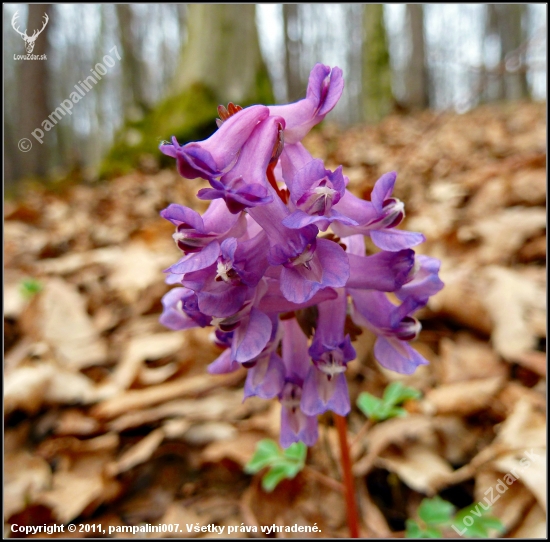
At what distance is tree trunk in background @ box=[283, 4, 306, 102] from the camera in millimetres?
20125

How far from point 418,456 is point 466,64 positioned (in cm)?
259

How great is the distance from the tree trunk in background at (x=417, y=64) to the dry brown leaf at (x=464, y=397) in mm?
13792

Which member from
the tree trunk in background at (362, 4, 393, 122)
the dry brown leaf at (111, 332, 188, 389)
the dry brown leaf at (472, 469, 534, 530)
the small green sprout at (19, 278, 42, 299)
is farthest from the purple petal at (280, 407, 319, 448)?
the tree trunk in background at (362, 4, 393, 122)

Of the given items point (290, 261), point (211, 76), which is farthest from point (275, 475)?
point (211, 76)

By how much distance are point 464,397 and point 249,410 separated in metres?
1.16

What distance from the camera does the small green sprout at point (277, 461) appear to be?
186 centimetres

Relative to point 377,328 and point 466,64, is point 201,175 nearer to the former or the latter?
point 377,328

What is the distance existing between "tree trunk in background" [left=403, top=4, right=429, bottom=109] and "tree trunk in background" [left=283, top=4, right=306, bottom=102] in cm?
562

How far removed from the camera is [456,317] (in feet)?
9.20

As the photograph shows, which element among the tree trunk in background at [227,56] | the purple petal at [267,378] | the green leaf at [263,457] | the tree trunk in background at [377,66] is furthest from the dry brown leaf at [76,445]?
the tree trunk in background at [377,66]

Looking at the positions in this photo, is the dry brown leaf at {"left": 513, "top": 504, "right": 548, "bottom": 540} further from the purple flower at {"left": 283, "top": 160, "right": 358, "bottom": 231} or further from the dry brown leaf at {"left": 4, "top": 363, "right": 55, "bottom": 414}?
the dry brown leaf at {"left": 4, "top": 363, "right": 55, "bottom": 414}

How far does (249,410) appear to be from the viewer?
2609 millimetres

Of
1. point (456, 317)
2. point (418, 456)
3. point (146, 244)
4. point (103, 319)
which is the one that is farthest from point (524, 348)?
point (146, 244)

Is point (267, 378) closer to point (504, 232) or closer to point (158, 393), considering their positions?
point (158, 393)
